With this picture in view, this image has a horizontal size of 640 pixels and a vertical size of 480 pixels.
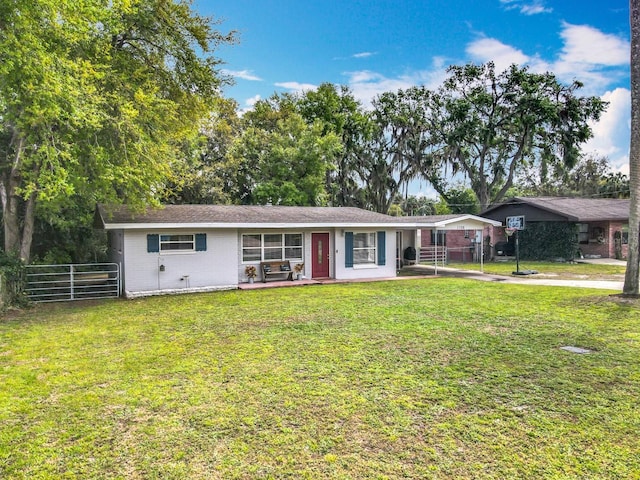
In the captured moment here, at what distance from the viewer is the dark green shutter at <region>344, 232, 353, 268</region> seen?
16.3m

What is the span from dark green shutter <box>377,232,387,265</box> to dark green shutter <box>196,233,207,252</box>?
7.06 metres

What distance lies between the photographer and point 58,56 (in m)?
9.45

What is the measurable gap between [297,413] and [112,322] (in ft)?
20.8

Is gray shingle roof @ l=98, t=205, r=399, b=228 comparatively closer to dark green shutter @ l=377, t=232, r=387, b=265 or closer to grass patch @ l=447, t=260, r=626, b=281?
dark green shutter @ l=377, t=232, r=387, b=265

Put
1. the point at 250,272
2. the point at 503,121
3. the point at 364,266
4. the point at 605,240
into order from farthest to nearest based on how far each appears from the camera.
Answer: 1. the point at 503,121
2. the point at 605,240
3. the point at 364,266
4. the point at 250,272

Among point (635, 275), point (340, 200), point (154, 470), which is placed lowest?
point (154, 470)

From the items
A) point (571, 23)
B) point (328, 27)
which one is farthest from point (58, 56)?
point (571, 23)

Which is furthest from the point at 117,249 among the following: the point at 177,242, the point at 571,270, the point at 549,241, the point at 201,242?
the point at 549,241

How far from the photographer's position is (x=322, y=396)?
4895 mm

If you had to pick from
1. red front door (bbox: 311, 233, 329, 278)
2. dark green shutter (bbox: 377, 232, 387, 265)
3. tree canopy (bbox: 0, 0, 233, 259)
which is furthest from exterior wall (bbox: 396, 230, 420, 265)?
tree canopy (bbox: 0, 0, 233, 259)

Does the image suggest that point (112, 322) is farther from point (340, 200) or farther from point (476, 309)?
point (340, 200)

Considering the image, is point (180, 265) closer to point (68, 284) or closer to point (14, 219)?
point (68, 284)

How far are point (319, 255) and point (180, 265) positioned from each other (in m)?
5.34

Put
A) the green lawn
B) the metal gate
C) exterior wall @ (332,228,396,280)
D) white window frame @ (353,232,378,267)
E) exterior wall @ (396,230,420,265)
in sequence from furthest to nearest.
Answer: exterior wall @ (396,230,420,265) → white window frame @ (353,232,378,267) → exterior wall @ (332,228,396,280) → the metal gate → the green lawn
